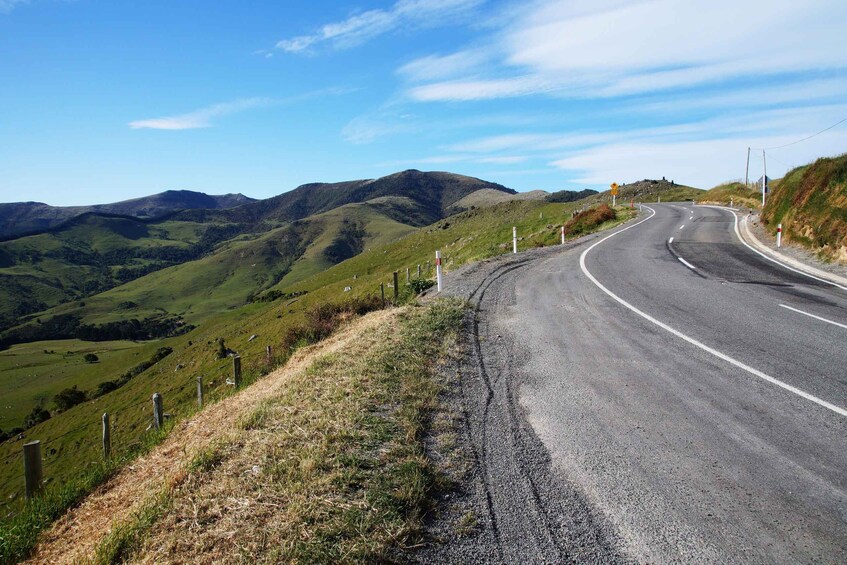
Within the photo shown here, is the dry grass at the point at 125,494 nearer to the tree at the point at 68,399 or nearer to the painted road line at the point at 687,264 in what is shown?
the painted road line at the point at 687,264

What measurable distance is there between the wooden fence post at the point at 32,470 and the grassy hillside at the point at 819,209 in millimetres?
22745

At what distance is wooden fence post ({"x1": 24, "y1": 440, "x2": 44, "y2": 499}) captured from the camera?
304 inches

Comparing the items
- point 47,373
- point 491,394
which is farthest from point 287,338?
point 47,373

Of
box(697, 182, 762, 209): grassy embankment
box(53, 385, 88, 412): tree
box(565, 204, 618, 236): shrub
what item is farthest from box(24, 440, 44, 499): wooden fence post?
box(53, 385, 88, 412): tree

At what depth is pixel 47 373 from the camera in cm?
10369

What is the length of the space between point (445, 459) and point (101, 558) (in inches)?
129

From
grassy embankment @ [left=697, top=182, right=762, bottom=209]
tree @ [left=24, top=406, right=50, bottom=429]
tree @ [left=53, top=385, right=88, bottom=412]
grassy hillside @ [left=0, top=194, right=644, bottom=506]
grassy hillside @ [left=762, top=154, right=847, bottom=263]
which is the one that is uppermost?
grassy embankment @ [left=697, top=182, right=762, bottom=209]

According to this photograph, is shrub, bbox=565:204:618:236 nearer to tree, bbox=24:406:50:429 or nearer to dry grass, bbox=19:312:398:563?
dry grass, bbox=19:312:398:563

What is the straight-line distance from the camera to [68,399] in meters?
66.9

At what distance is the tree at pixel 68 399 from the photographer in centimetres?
6553

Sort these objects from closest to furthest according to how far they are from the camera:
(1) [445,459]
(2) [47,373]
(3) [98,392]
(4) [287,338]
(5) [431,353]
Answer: (1) [445,459] → (5) [431,353] → (4) [287,338] → (3) [98,392] → (2) [47,373]

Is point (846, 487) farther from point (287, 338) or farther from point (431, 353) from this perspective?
point (287, 338)

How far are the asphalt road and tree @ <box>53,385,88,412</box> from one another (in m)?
75.4

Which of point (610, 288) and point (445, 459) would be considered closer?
point (445, 459)
